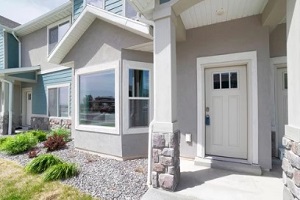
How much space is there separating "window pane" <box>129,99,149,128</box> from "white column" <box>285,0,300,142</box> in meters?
3.50

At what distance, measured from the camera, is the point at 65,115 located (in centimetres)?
959

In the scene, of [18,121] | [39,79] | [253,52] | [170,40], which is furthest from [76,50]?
[18,121]

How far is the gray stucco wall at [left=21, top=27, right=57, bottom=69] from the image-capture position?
10.6m

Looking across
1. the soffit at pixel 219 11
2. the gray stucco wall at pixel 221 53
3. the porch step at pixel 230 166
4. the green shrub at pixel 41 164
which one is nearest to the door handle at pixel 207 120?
the gray stucco wall at pixel 221 53

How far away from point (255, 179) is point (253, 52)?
2748 millimetres

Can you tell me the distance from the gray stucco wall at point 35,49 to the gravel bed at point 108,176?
6790mm

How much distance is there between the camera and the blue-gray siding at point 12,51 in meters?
11.4

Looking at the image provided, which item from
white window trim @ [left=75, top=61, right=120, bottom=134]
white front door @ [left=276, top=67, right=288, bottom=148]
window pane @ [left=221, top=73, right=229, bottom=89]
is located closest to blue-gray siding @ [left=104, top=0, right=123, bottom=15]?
white window trim @ [left=75, top=61, right=120, bottom=134]

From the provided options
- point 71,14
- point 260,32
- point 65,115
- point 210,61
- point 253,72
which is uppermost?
point 71,14

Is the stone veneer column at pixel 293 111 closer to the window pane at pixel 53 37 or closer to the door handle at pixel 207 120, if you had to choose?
the door handle at pixel 207 120

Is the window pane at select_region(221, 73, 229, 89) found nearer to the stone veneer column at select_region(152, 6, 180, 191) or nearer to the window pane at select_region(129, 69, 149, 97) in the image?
the stone veneer column at select_region(152, 6, 180, 191)

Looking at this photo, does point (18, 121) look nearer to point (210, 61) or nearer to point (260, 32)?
point (210, 61)

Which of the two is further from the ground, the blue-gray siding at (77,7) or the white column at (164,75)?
the blue-gray siding at (77,7)

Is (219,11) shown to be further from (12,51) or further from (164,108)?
(12,51)
